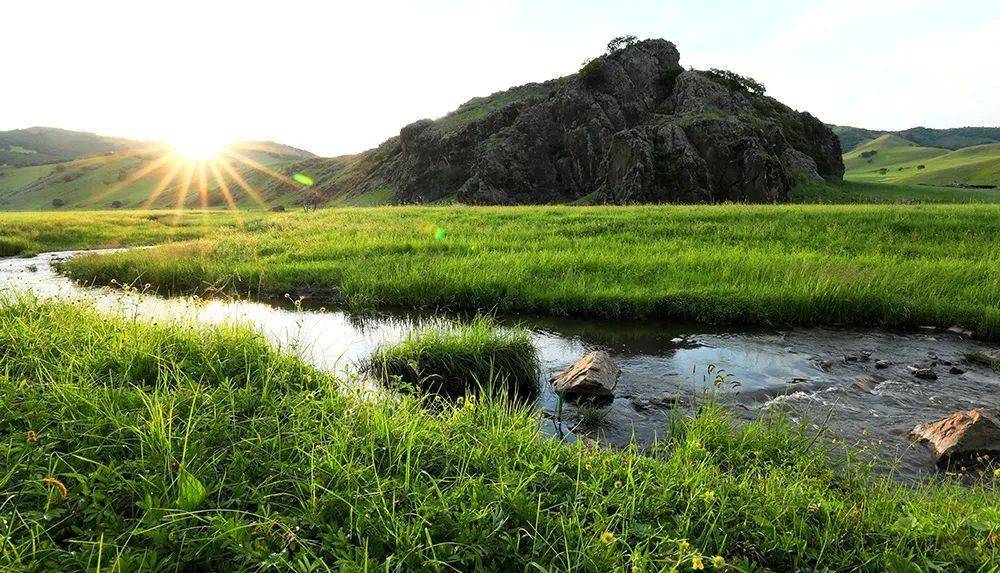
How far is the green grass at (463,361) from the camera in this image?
8883mm

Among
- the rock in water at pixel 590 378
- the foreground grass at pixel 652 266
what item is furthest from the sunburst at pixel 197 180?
the rock in water at pixel 590 378

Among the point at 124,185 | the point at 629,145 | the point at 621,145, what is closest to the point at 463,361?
the point at 629,145

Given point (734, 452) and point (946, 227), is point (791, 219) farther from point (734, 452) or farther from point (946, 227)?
point (734, 452)

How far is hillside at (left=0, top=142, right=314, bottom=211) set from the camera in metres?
118

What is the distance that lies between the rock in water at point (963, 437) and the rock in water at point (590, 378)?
4.20m

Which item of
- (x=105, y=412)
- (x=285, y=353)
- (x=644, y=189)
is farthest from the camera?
(x=644, y=189)

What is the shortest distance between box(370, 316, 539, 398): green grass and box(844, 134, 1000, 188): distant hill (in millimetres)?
104389

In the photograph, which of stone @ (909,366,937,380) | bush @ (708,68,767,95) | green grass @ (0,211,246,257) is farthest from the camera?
bush @ (708,68,767,95)

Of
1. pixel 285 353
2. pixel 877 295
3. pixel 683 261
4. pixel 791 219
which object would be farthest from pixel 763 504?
pixel 791 219

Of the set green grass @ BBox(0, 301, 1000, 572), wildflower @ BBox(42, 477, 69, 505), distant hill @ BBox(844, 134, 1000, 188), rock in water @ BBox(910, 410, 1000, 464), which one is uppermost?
distant hill @ BBox(844, 134, 1000, 188)

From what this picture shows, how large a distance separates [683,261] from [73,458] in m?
16.2

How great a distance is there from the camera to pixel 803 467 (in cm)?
575

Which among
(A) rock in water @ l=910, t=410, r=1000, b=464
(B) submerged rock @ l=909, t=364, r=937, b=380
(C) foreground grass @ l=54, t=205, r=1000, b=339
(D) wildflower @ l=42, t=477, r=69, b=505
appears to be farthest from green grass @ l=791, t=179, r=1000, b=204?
→ (D) wildflower @ l=42, t=477, r=69, b=505

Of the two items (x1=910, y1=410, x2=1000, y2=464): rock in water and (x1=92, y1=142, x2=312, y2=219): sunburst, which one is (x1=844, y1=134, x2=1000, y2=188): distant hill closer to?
(x1=910, y1=410, x2=1000, y2=464): rock in water
